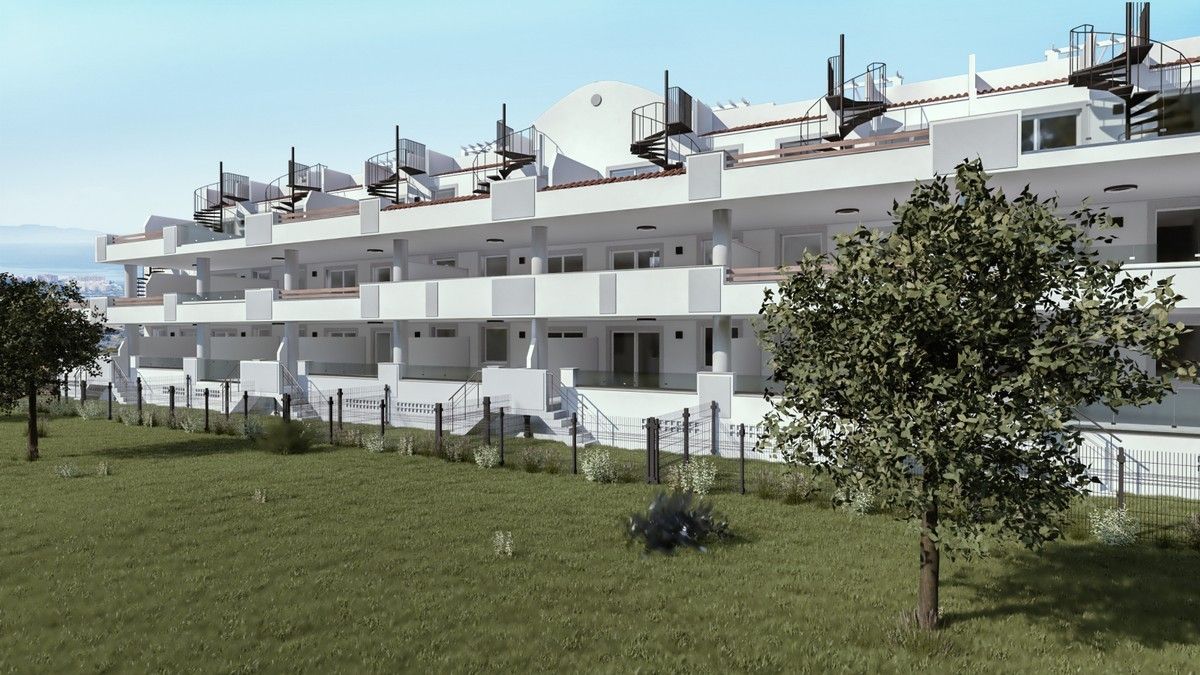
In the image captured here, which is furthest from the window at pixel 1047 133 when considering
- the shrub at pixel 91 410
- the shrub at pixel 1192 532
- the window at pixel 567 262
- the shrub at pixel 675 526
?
the shrub at pixel 91 410

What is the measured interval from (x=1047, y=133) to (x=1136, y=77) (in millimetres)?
3761

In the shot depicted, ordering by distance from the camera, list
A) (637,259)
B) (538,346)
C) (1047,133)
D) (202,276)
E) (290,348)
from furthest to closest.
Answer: (202,276)
(290,348)
(637,259)
(538,346)
(1047,133)

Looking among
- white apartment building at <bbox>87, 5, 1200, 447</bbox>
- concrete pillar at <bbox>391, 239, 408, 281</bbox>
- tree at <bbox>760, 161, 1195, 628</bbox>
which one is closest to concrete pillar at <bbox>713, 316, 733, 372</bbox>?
white apartment building at <bbox>87, 5, 1200, 447</bbox>

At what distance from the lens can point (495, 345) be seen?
3253 cm

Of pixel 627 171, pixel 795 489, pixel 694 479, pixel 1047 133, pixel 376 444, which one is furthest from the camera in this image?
pixel 627 171

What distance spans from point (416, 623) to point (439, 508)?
553cm

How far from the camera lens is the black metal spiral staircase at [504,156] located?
30.3 meters

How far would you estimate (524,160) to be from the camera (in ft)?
99.9

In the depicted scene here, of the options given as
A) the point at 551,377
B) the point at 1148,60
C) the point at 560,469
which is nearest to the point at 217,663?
the point at 560,469

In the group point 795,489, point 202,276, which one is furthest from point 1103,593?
point 202,276

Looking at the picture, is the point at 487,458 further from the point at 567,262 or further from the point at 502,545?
the point at 567,262

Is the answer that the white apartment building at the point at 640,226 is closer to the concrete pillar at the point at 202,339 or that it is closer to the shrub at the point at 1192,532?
the concrete pillar at the point at 202,339

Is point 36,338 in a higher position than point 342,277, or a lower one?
lower

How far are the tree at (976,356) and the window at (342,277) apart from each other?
3342 cm
